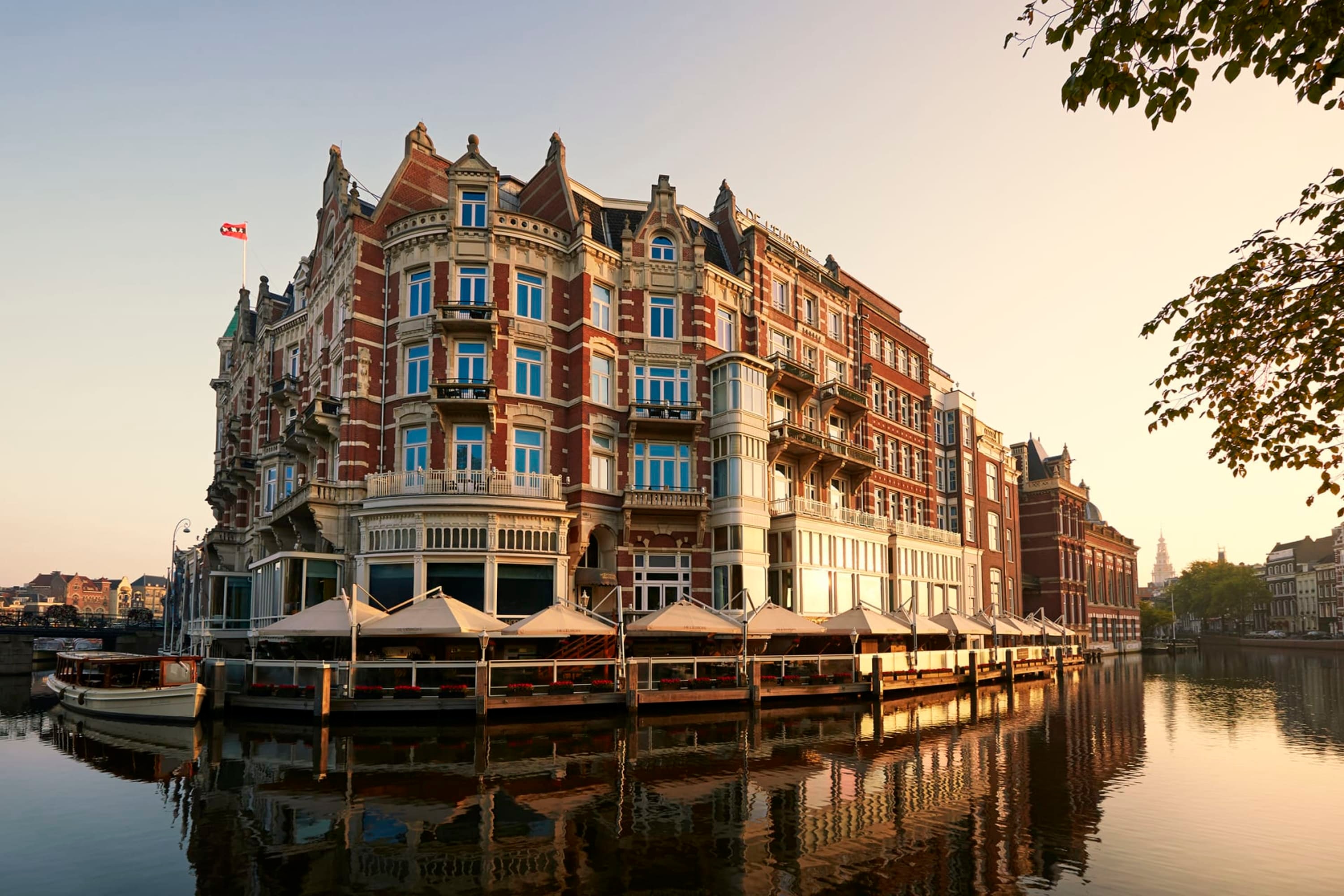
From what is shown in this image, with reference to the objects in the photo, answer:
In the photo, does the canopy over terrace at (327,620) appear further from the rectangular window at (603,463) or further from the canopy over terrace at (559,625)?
the rectangular window at (603,463)

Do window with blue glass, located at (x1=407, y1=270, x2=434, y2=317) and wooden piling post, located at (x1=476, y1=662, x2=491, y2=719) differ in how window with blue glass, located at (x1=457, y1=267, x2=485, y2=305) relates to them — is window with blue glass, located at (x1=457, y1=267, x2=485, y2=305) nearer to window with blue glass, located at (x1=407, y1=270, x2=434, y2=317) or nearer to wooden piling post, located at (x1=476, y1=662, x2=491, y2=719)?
window with blue glass, located at (x1=407, y1=270, x2=434, y2=317)

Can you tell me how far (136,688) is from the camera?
31.7 metres

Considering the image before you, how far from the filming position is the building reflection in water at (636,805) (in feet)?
41.1

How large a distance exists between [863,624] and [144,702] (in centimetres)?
2714

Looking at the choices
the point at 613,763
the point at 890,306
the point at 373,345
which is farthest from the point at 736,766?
the point at 890,306

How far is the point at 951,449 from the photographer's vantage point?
6794 cm

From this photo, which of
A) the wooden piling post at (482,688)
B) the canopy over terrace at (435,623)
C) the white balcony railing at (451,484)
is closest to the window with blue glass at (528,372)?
the white balcony railing at (451,484)

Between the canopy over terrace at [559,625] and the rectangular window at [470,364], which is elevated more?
the rectangular window at [470,364]

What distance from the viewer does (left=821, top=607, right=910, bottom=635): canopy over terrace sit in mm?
37344

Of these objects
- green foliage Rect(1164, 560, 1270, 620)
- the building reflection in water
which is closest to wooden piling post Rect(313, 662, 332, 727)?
the building reflection in water

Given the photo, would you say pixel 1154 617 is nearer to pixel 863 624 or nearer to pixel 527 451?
pixel 863 624

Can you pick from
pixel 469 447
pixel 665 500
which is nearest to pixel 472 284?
pixel 469 447

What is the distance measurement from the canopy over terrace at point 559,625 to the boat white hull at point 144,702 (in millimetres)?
10290

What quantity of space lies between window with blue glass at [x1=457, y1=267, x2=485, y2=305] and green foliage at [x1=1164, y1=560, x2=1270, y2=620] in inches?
5879
